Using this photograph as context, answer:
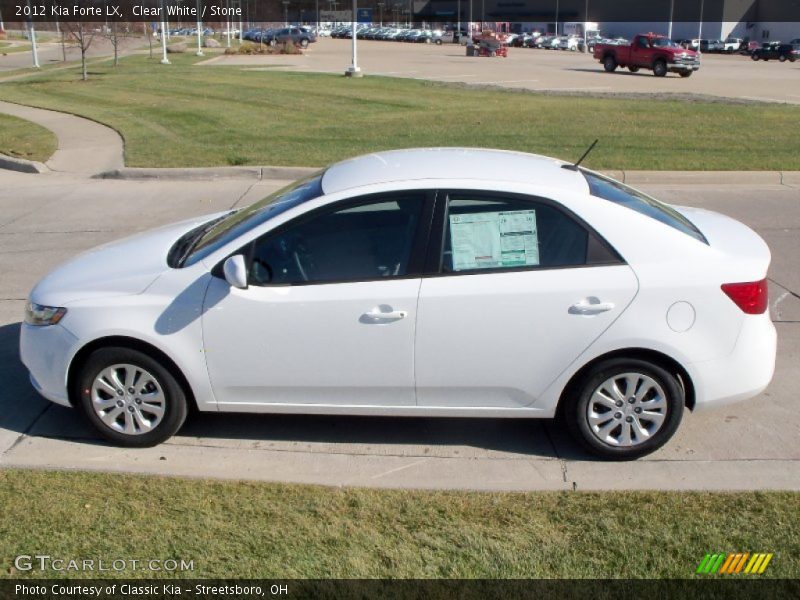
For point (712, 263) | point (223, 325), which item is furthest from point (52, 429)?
point (712, 263)

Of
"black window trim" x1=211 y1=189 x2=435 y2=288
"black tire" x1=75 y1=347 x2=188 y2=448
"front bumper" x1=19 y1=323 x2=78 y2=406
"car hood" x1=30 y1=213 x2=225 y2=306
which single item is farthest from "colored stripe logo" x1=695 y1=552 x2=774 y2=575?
"front bumper" x1=19 y1=323 x2=78 y2=406

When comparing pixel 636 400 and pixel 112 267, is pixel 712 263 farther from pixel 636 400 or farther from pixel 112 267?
pixel 112 267

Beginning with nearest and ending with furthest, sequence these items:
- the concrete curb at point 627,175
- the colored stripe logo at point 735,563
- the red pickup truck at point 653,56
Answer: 1. the colored stripe logo at point 735,563
2. the concrete curb at point 627,175
3. the red pickup truck at point 653,56

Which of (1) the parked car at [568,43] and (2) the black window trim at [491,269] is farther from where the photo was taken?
(1) the parked car at [568,43]

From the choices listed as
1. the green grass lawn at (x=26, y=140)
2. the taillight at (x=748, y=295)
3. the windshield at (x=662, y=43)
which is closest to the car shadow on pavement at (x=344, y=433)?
the taillight at (x=748, y=295)

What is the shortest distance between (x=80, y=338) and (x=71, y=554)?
1382 millimetres

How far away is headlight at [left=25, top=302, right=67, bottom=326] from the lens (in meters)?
4.95

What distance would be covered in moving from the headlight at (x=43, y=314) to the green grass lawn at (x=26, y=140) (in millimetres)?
10325

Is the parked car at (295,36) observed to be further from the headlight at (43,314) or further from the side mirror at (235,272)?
the side mirror at (235,272)

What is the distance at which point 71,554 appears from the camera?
3.86 m

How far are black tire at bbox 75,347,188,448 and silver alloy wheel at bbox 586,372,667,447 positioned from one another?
2235mm

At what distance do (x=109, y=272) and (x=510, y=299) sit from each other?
2.25m

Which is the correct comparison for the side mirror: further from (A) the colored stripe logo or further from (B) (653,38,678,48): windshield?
(B) (653,38,678,48): windshield

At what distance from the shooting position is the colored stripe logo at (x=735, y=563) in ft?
12.4
